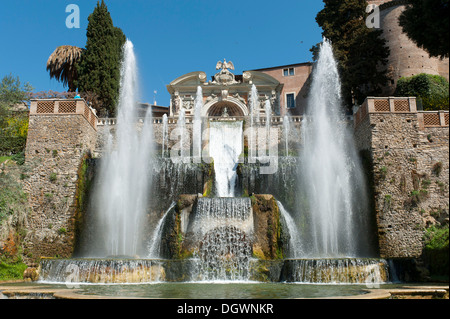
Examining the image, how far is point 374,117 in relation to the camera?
56.9 ft

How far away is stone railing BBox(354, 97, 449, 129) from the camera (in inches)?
675

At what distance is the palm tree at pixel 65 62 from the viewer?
30344 mm

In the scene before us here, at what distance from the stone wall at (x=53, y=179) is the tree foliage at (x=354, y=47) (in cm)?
1529

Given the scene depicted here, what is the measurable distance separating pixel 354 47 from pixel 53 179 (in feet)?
61.9

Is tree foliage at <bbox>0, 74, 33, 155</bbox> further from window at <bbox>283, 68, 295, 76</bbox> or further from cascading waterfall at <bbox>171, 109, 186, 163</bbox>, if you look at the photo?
window at <bbox>283, 68, 295, 76</bbox>

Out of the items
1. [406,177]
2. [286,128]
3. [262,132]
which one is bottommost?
[406,177]

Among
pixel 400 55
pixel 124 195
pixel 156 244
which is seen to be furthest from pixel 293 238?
pixel 400 55

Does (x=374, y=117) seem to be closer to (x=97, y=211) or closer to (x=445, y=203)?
(x=445, y=203)

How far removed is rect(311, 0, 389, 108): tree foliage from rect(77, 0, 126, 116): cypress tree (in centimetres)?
1345

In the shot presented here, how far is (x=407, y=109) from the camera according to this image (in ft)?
57.1

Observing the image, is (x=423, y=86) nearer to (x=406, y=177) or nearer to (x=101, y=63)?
(x=406, y=177)

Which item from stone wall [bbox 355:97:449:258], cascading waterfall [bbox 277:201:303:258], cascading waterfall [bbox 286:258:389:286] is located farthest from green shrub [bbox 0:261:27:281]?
stone wall [bbox 355:97:449:258]

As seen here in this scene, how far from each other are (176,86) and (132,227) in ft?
59.8

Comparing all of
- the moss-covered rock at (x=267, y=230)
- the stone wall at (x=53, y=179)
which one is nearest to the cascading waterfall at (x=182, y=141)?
the stone wall at (x=53, y=179)
